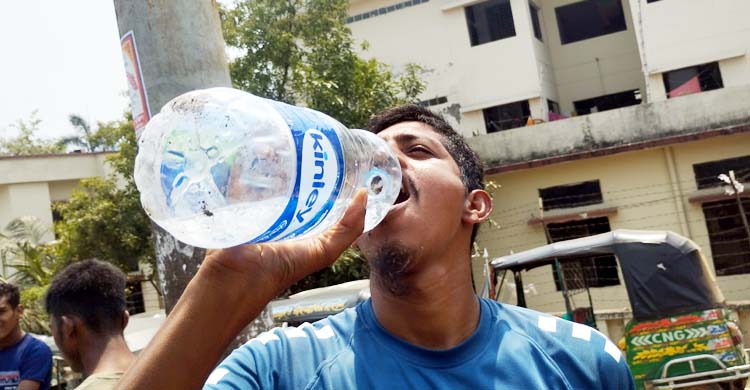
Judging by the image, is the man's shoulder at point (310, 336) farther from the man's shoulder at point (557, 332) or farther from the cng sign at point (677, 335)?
the cng sign at point (677, 335)

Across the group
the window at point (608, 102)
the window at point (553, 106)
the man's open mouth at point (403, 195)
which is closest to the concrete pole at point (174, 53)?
the man's open mouth at point (403, 195)

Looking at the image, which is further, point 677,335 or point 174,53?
point 677,335

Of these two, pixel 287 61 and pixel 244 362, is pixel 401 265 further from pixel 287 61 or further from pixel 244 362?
pixel 287 61

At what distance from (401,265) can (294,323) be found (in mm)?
5719

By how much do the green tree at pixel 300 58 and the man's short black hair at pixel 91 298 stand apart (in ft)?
30.3

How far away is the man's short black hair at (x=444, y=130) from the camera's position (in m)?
2.17

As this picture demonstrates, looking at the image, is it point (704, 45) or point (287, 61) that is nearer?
point (287, 61)

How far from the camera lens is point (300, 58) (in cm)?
1312

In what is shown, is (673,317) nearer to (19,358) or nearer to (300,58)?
(19,358)

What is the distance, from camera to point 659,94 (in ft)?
49.6

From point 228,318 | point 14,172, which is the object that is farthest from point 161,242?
point 14,172

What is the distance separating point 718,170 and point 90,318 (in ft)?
40.9

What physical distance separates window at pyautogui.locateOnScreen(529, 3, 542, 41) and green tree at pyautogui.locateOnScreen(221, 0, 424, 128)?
509cm

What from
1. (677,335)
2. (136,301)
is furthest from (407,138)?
(136,301)
